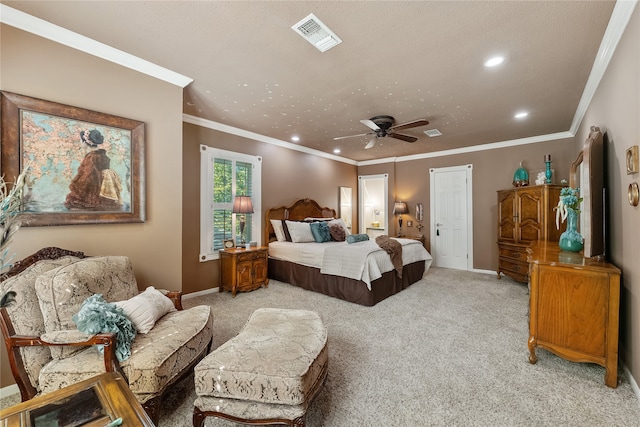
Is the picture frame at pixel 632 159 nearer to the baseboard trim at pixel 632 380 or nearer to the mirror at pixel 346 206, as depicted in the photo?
the baseboard trim at pixel 632 380

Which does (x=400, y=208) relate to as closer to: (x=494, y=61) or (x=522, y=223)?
(x=522, y=223)

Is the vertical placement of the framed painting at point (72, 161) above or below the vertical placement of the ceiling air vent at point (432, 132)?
below

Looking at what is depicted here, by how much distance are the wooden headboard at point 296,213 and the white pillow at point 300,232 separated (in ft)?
1.22

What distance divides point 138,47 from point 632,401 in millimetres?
4628

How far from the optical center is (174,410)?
1.82 metres

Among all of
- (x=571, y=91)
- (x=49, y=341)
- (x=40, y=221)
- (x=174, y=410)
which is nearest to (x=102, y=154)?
(x=40, y=221)

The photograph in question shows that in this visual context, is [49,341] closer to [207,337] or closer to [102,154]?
[207,337]

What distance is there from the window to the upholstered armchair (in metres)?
2.15

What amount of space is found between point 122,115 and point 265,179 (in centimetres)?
274

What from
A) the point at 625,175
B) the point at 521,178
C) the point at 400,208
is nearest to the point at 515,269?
the point at 521,178

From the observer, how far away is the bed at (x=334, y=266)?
148 inches

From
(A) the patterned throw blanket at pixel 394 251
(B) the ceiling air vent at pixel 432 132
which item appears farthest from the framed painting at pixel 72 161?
(B) the ceiling air vent at pixel 432 132

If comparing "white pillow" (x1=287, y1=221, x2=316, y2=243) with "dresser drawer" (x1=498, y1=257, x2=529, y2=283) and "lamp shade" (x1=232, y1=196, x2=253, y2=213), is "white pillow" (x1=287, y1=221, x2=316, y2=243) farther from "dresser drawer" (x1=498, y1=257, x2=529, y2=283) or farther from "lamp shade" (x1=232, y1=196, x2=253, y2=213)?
"dresser drawer" (x1=498, y1=257, x2=529, y2=283)

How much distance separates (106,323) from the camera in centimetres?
163
